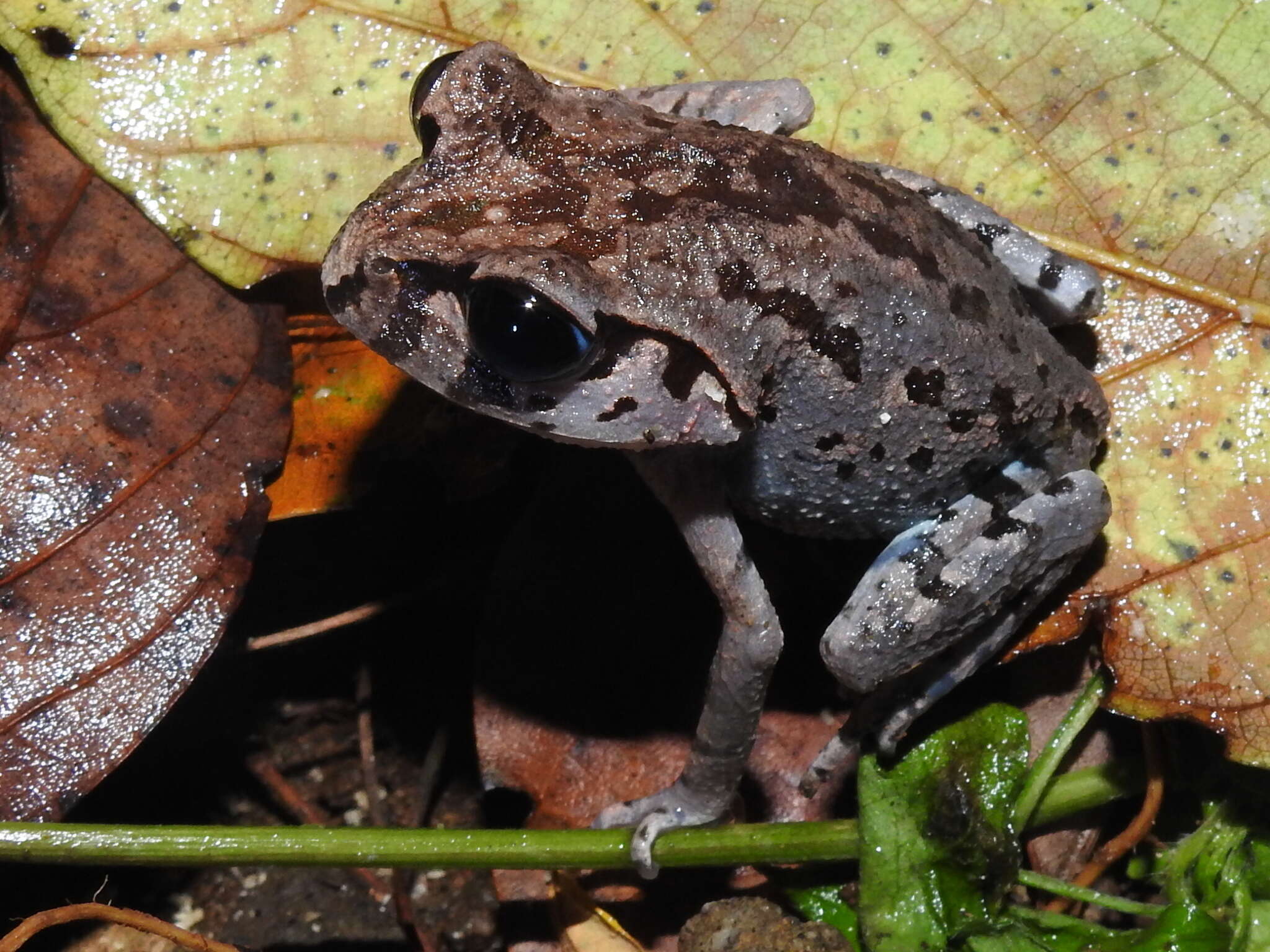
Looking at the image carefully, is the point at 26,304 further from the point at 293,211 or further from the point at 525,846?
the point at 525,846

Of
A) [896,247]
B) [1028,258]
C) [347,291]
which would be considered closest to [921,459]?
[896,247]

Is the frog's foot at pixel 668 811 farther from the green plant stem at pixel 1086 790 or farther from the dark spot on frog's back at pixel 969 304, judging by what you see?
the dark spot on frog's back at pixel 969 304

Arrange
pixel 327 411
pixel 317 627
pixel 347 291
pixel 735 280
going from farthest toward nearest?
pixel 317 627, pixel 327 411, pixel 735 280, pixel 347 291

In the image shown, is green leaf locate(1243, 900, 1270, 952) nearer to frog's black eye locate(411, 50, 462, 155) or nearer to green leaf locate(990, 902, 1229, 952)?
green leaf locate(990, 902, 1229, 952)

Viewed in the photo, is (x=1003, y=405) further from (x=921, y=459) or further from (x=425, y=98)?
(x=425, y=98)

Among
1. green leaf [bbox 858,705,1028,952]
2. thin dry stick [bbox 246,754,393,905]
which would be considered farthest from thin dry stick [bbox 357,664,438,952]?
green leaf [bbox 858,705,1028,952]

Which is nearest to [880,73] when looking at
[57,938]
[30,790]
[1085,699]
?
[1085,699]
